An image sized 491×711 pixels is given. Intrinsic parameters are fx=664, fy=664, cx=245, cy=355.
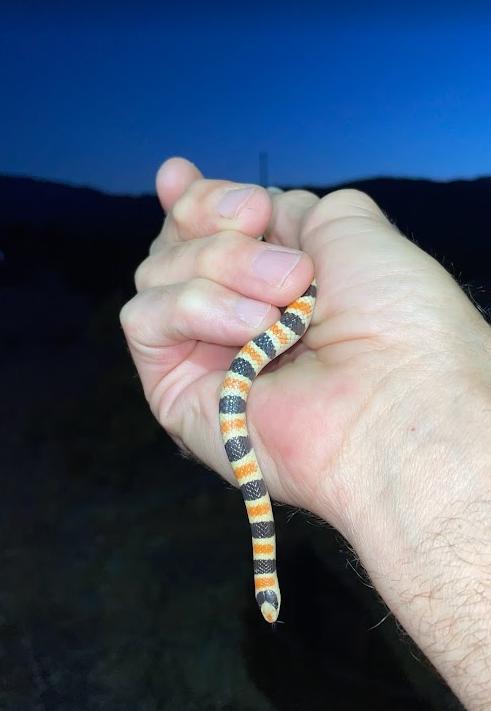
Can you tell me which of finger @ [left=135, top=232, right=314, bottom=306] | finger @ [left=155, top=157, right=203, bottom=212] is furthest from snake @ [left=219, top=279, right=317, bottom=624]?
finger @ [left=155, top=157, right=203, bottom=212]

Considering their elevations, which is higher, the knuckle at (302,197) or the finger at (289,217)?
the knuckle at (302,197)

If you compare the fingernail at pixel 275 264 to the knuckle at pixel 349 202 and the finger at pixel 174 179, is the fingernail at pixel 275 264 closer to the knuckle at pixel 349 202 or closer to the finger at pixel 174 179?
the knuckle at pixel 349 202

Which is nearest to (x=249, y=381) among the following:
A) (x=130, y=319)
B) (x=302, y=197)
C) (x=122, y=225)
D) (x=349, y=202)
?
(x=130, y=319)

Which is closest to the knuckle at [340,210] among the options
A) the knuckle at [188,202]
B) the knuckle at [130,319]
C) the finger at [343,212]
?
the finger at [343,212]

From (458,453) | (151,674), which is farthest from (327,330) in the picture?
(151,674)

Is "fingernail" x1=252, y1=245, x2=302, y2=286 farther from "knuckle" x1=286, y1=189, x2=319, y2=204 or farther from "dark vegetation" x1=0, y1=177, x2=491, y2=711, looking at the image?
"dark vegetation" x1=0, y1=177, x2=491, y2=711

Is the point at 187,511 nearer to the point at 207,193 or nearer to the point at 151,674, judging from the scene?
the point at 151,674

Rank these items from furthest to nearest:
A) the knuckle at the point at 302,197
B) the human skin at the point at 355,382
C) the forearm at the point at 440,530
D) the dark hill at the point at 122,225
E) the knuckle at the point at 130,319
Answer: the dark hill at the point at 122,225 < the knuckle at the point at 302,197 < the knuckle at the point at 130,319 < the human skin at the point at 355,382 < the forearm at the point at 440,530
